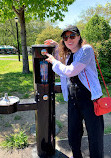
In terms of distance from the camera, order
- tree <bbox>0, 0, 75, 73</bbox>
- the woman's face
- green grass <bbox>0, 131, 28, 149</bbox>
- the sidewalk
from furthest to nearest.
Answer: tree <bbox>0, 0, 75, 73</bbox>
green grass <bbox>0, 131, 28, 149</bbox>
the sidewalk
the woman's face

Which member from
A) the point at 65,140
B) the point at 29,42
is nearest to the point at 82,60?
the point at 65,140

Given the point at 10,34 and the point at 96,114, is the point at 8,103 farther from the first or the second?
the point at 10,34

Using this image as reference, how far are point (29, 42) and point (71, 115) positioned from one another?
28.7 meters

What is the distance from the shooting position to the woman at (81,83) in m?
1.45

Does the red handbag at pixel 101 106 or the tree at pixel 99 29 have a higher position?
the tree at pixel 99 29

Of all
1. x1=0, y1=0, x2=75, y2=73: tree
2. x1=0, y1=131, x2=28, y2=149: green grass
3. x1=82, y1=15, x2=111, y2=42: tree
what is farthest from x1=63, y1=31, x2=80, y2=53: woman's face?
x1=82, y1=15, x2=111, y2=42: tree

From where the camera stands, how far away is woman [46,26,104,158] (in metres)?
1.45

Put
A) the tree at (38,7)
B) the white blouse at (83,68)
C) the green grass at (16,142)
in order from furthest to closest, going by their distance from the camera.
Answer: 1. the tree at (38,7)
2. the green grass at (16,142)
3. the white blouse at (83,68)

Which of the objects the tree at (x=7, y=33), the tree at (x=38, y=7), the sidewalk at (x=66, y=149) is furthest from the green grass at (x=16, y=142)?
the tree at (x=7, y=33)

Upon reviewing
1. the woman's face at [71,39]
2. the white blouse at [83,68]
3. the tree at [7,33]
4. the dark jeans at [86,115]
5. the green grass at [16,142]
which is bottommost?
the green grass at [16,142]

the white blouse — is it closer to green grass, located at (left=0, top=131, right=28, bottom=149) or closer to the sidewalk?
the sidewalk

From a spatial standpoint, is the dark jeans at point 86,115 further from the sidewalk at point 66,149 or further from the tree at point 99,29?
the tree at point 99,29

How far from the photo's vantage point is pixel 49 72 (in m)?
1.86

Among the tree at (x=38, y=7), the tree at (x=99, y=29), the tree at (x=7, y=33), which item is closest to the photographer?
the tree at (x=38, y=7)
